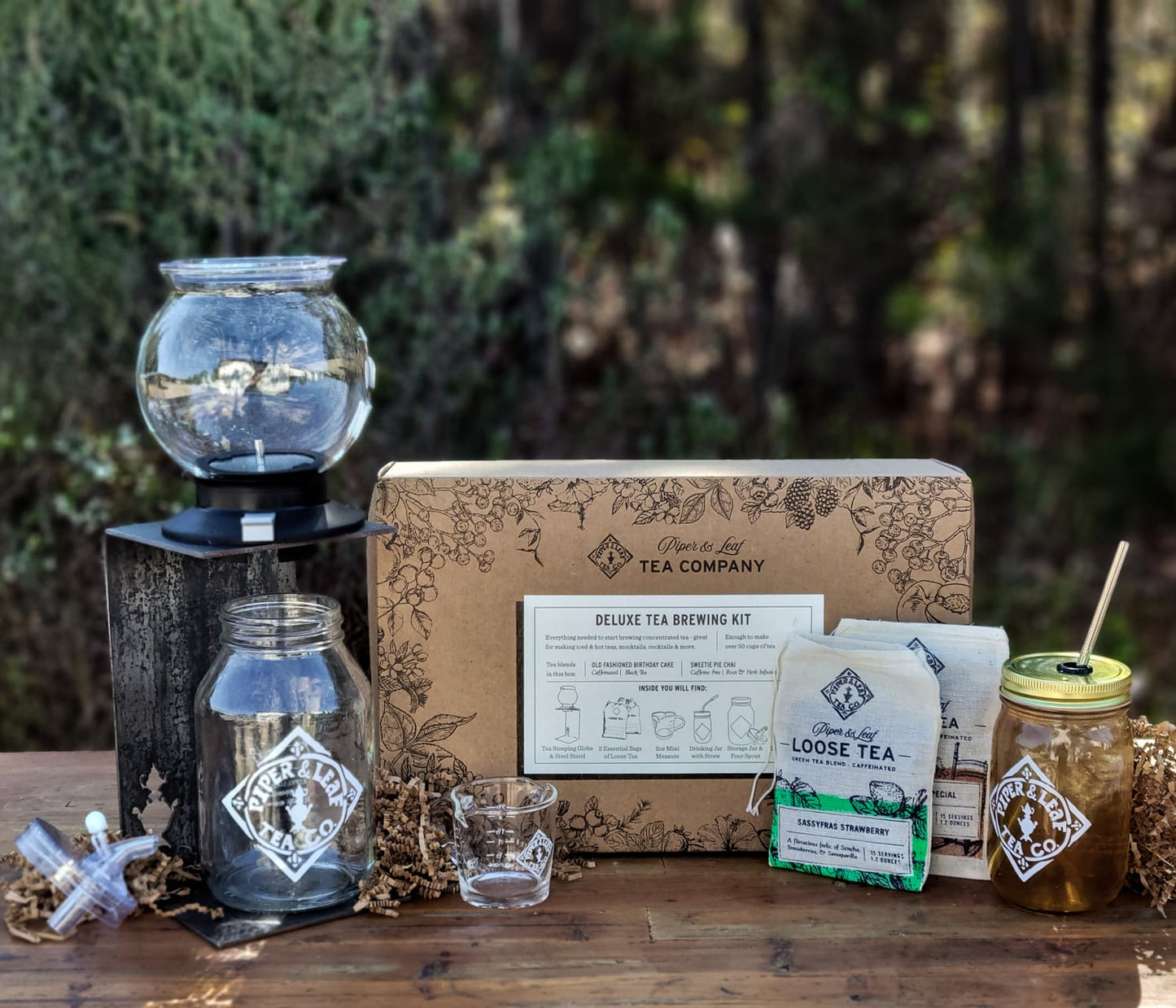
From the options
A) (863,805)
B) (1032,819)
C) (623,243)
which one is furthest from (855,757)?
(623,243)

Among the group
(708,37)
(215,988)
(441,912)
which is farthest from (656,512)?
(708,37)

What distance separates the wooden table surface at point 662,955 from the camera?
98 cm

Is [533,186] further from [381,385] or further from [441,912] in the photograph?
[441,912]

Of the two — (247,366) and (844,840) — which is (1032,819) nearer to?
(844,840)

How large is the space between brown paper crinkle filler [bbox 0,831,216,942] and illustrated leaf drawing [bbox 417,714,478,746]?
22 centimetres

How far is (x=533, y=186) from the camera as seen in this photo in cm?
276

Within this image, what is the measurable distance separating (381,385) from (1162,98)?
8.85 feet

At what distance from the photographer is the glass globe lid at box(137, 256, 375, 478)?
1.09 meters

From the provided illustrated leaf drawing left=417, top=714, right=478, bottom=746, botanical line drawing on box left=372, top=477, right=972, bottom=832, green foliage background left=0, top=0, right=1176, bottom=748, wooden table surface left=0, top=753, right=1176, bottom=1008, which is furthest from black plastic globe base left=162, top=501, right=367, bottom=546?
green foliage background left=0, top=0, right=1176, bottom=748

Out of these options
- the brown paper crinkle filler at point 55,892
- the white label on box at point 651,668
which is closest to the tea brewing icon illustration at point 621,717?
the white label on box at point 651,668

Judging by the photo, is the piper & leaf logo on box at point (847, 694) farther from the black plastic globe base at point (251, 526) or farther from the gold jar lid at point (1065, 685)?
the black plastic globe base at point (251, 526)

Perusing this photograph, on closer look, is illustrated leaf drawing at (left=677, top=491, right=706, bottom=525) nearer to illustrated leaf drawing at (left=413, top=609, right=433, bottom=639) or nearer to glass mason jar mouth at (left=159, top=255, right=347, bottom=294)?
illustrated leaf drawing at (left=413, top=609, right=433, bottom=639)

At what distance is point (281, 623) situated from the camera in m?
1.10

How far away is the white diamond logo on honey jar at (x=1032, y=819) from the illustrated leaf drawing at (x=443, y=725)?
444mm
